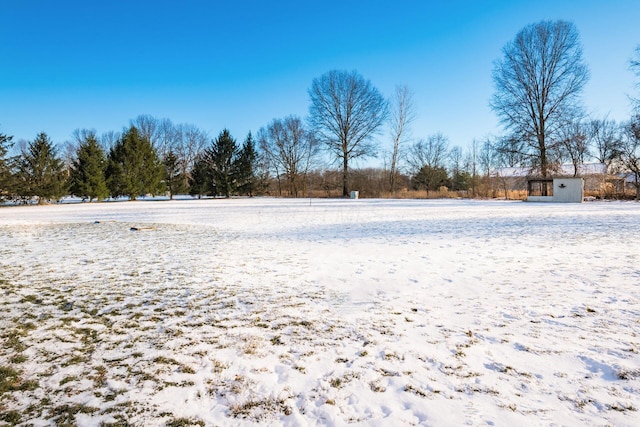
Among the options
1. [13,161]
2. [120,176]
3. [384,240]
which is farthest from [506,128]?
[13,161]

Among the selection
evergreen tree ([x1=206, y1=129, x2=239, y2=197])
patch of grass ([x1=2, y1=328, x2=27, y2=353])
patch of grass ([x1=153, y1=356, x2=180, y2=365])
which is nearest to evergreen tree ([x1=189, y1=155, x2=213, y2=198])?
evergreen tree ([x1=206, y1=129, x2=239, y2=197])

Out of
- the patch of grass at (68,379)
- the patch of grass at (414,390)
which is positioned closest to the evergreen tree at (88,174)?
the patch of grass at (68,379)

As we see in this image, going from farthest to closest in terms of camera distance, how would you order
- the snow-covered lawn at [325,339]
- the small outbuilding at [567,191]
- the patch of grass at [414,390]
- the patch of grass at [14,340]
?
1. the small outbuilding at [567,191]
2. the patch of grass at [14,340]
3. the patch of grass at [414,390]
4. the snow-covered lawn at [325,339]

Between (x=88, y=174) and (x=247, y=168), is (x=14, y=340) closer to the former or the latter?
(x=88, y=174)

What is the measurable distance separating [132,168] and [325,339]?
36.7 m

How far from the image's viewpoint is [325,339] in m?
2.79

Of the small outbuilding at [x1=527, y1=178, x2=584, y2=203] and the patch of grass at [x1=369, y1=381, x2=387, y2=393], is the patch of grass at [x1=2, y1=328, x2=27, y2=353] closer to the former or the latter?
the patch of grass at [x1=369, y1=381, x2=387, y2=393]

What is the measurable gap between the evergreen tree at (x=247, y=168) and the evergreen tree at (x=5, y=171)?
19966mm

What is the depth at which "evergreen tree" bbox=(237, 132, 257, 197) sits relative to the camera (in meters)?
39.1

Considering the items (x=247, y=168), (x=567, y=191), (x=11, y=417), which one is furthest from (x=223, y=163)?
(x=11, y=417)

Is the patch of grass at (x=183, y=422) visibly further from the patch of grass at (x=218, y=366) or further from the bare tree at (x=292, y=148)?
the bare tree at (x=292, y=148)

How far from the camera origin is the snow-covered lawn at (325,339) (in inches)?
74.9

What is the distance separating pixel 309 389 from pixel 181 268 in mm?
3824

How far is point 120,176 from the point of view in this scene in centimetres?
3238
